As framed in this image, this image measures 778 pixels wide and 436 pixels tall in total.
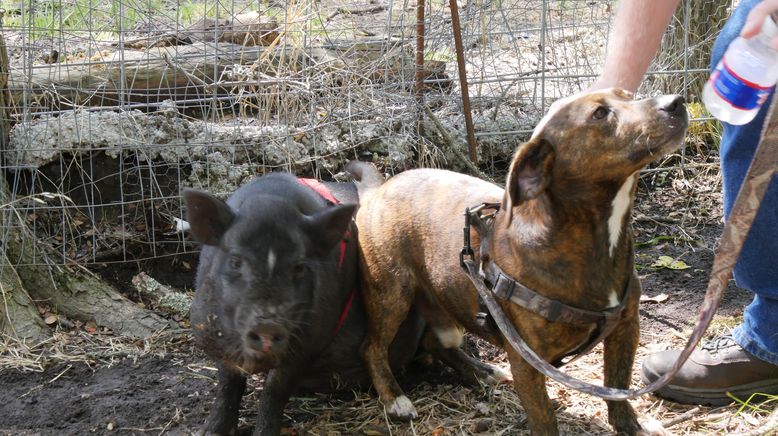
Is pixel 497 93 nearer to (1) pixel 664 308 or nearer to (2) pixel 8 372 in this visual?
(1) pixel 664 308

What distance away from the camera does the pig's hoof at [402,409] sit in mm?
4102

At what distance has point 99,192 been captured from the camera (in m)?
5.38

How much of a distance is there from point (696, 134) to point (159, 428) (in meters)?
4.46

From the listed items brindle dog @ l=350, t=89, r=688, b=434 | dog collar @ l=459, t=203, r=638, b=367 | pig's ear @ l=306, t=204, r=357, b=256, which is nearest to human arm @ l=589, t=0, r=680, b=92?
brindle dog @ l=350, t=89, r=688, b=434

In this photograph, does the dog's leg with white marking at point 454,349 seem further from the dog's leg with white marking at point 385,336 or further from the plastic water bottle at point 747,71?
the plastic water bottle at point 747,71

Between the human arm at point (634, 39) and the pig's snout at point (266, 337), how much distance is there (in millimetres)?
1535

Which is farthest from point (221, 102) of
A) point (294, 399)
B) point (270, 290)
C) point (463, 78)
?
point (270, 290)

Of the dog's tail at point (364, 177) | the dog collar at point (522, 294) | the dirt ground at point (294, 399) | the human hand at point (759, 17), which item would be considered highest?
the human hand at point (759, 17)

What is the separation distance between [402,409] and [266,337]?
1.05 metres

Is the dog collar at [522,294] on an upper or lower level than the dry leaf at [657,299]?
upper

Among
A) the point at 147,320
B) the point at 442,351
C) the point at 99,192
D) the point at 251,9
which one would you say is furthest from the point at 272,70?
the point at 442,351

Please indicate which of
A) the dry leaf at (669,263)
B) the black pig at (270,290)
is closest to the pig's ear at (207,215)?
the black pig at (270,290)

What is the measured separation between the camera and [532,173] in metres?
3.27

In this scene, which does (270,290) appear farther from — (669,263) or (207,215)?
(669,263)
